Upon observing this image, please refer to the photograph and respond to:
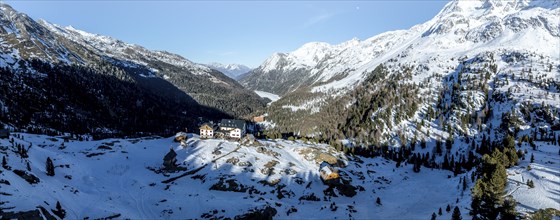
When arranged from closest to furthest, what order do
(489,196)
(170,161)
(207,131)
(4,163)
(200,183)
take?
(4,163)
(489,196)
(200,183)
(170,161)
(207,131)

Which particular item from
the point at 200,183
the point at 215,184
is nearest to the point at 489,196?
the point at 215,184

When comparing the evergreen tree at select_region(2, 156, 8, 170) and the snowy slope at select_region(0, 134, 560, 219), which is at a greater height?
the evergreen tree at select_region(2, 156, 8, 170)

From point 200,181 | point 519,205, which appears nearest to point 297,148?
point 200,181

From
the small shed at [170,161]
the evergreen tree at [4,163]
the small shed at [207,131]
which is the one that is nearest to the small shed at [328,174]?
the small shed at [170,161]

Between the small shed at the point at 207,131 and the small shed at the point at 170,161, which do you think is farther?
the small shed at the point at 207,131

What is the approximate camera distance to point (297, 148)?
141 metres

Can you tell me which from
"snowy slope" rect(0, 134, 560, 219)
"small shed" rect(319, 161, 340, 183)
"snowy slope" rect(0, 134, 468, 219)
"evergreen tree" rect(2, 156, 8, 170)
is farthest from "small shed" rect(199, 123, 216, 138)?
"evergreen tree" rect(2, 156, 8, 170)

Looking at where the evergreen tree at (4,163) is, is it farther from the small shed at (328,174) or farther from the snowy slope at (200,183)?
the small shed at (328,174)

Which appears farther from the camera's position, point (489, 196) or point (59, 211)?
point (489, 196)

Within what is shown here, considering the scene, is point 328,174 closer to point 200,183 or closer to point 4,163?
point 200,183

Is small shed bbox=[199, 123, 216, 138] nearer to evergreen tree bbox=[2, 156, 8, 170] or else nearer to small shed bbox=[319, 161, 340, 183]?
small shed bbox=[319, 161, 340, 183]

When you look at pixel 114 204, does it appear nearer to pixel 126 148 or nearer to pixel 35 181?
pixel 35 181

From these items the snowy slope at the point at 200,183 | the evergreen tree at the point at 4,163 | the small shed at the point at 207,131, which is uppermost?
the small shed at the point at 207,131

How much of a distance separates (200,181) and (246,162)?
19.2 m
